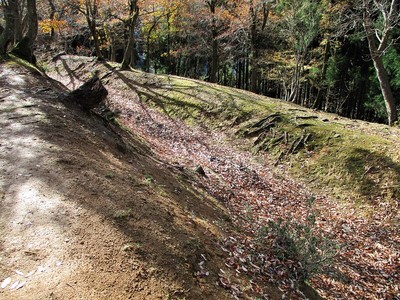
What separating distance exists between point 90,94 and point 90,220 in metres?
4.77

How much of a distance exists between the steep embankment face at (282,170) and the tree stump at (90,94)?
8.45 feet

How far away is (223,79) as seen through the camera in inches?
1542

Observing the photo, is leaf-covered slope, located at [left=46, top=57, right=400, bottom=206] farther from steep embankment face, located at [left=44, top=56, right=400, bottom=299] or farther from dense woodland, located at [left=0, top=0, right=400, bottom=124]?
dense woodland, located at [left=0, top=0, right=400, bottom=124]

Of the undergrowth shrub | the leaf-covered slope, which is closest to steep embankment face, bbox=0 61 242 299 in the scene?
the undergrowth shrub

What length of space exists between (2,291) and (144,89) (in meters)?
15.6

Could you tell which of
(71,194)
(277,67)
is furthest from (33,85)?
(277,67)

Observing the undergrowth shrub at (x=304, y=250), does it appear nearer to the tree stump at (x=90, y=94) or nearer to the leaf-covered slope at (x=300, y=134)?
the leaf-covered slope at (x=300, y=134)

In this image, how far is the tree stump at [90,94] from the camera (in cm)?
→ 764

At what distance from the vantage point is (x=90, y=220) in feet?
12.8

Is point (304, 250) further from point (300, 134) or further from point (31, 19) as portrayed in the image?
point (31, 19)

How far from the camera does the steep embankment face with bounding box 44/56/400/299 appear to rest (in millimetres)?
5562

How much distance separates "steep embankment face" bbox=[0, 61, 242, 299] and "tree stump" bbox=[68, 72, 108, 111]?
919 mm

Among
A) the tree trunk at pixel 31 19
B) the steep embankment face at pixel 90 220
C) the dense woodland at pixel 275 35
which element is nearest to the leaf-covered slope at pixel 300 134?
the dense woodland at pixel 275 35

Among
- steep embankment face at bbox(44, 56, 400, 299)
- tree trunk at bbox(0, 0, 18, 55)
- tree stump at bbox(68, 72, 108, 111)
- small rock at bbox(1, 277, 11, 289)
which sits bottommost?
steep embankment face at bbox(44, 56, 400, 299)
